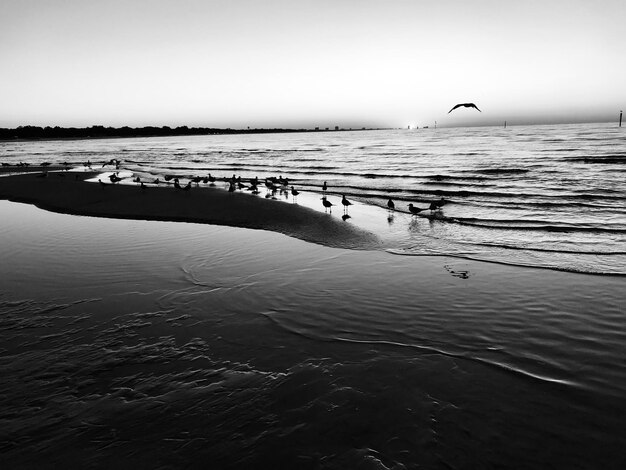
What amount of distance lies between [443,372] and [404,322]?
1.36 meters

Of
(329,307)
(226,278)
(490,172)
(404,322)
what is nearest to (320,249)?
(226,278)

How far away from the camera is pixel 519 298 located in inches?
Result: 275

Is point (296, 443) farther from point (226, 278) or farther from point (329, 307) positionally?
point (226, 278)

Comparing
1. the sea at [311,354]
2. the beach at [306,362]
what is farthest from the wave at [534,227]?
the beach at [306,362]

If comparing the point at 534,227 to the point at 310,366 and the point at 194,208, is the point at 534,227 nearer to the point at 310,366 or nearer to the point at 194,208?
the point at 310,366

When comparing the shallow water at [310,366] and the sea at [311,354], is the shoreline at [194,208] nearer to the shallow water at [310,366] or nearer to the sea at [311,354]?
the sea at [311,354]

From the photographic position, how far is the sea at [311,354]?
357cm

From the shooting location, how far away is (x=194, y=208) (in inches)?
627

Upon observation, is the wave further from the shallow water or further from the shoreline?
the shallow water

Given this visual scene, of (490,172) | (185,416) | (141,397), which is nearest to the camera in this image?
(185,416)

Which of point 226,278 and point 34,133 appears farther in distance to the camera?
point 34,133

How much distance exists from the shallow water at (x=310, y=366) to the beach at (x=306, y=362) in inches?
0.8

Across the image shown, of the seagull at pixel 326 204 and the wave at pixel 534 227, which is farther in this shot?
the seagull at pixel 326 204

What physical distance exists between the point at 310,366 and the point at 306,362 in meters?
0.11
